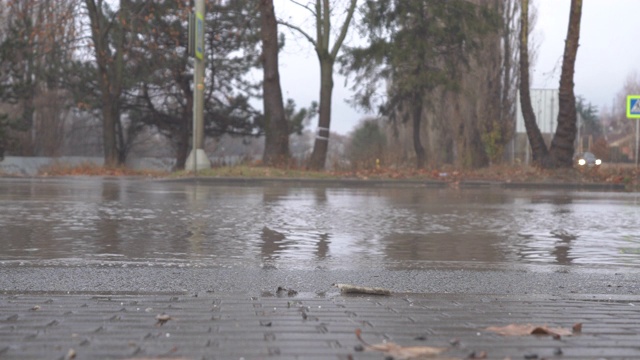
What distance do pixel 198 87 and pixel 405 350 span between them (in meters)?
20.3

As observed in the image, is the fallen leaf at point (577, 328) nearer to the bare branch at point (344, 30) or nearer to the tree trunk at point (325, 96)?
the tree trunk at point (325, 96)

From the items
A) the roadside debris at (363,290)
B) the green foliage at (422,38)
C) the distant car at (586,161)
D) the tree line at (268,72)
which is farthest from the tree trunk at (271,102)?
the roadside debris at (363,290)

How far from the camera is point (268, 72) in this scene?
25.8m

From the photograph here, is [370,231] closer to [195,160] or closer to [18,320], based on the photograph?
[18,320]

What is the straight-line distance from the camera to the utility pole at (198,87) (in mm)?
23625

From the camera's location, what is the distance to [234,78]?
4375cm

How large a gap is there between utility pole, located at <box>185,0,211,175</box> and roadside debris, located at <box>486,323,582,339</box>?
19.5 m

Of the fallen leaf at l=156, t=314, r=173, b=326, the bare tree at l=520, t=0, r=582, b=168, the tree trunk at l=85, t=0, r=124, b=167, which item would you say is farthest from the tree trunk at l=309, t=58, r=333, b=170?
the fallen leaf at l=156, t=314, r=173, b=326

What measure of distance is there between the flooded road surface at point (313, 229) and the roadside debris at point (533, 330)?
9.18ft

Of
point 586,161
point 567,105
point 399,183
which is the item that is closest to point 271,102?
point 399,183

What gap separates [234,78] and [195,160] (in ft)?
66.1

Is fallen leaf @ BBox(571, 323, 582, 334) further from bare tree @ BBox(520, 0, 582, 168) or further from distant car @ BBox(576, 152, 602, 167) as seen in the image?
distant car @ BBox(576, 152, 602, 167)

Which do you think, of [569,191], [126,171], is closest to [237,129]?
[126,171]

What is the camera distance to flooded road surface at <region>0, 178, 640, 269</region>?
26.1 ft
